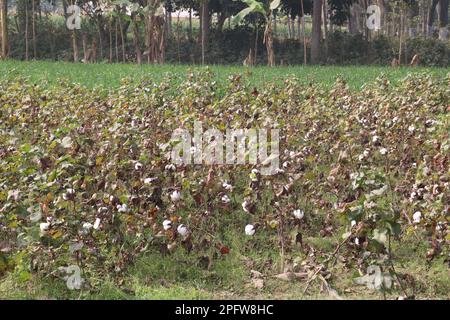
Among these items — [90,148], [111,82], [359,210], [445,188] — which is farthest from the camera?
[111,82]

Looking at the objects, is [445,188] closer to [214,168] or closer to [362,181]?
[362,181]

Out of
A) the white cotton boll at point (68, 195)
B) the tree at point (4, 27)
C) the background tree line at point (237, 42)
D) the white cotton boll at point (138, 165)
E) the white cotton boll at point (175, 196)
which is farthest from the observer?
the background tree line at point (237, 42)

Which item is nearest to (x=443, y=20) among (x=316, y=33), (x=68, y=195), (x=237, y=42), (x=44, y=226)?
(x=316, y=33)

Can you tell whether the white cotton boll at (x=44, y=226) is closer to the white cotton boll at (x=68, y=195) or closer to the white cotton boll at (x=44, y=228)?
the white cotton boll at (x=44, y=228)

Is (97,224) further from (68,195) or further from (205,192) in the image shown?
(205,192)

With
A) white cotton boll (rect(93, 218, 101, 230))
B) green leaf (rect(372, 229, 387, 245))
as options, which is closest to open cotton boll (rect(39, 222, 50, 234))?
white cotton boll (rect(93, 218, 101, 230))

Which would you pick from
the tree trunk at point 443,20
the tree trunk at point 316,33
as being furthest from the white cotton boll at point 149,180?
the tree trunk at point 443,20

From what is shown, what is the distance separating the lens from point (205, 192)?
480 centimetres

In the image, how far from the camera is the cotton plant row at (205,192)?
13.4ft

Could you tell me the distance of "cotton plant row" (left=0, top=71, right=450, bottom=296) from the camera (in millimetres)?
4098

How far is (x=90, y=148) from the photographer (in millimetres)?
5594
